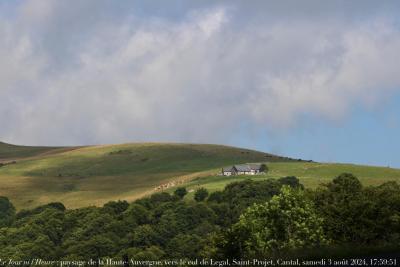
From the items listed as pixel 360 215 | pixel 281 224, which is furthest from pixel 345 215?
pixel 281 224

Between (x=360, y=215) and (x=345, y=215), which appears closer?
(x=360, y=215)

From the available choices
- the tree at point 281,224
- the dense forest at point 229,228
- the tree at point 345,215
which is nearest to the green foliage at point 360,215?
the tree at point 345,215

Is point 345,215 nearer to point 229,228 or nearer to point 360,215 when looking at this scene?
point 360,215

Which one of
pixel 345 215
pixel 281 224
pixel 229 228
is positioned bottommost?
pixel 229 228

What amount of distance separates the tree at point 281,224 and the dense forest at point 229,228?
15 centimetres

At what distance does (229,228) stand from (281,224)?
32.1 ft

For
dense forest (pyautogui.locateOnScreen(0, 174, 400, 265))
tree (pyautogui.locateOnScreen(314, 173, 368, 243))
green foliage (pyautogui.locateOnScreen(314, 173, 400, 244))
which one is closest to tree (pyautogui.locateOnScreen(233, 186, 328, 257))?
dense forest (pyautogui.locateOnScreen(0, 174, 400, 265))

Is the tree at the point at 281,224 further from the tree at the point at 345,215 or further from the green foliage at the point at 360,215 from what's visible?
the green foliage at the point at 360,215

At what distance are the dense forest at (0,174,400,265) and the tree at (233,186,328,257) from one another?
152 millimetres

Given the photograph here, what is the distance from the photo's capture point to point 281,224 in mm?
98750

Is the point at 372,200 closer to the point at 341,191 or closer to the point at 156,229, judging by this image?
the point at 341,191

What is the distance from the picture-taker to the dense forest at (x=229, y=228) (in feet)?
300

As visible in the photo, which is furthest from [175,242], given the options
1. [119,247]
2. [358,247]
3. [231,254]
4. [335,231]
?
[358,247]

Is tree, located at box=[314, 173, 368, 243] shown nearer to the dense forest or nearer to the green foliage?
the green foliage
